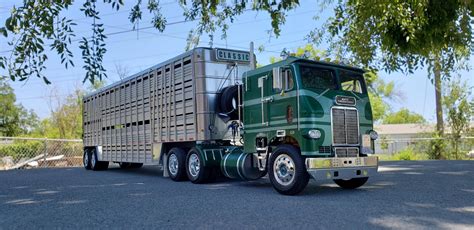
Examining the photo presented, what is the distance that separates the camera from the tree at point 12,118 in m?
49.8

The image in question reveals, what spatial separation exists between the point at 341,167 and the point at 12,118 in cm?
5127

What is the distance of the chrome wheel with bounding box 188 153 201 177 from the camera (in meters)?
10.9

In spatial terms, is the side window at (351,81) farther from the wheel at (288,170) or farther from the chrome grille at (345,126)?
the wheel at (288,170)

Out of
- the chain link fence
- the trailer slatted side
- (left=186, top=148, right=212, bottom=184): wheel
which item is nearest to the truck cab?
(left=186, top=148, right=212, bottom=184): wheel

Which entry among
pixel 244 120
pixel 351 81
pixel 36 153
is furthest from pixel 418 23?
pixel 36 153

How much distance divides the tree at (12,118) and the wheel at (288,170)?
47712 mm

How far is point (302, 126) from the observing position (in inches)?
318

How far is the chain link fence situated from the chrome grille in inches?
688

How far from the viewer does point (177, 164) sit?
460 inches

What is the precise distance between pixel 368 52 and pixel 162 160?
23.2 ft

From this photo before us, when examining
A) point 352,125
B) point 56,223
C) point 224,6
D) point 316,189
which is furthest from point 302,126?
point 224,6

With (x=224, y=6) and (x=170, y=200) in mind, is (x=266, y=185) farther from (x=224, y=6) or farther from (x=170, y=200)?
(x=224, y=6)

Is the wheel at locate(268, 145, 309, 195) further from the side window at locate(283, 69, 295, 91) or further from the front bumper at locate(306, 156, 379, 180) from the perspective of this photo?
the side window at locate(283, 69, 295, 91)

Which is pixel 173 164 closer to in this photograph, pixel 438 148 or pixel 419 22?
pixel 419 22
